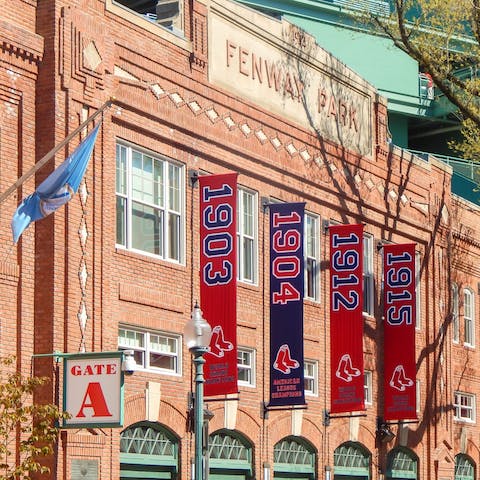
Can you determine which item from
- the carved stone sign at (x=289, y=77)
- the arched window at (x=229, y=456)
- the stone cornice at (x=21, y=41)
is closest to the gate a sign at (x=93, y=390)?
the stone cornice at (x=21, y=41)

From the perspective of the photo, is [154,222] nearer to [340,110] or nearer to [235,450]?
[235,450]

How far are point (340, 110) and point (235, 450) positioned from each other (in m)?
10.1

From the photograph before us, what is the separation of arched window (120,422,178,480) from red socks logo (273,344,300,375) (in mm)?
3416

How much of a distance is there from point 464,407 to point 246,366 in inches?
526

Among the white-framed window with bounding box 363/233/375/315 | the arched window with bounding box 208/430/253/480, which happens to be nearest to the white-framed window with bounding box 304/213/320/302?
the white-framed window with bounding box 363/233/375/315

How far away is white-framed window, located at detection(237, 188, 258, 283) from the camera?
29.5 metres

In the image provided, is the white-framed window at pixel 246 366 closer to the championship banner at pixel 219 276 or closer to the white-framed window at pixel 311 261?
the championship banner at pixel 219 276

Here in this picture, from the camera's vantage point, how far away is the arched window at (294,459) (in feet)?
98.9

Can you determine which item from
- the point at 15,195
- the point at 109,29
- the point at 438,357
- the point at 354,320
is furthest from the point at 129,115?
the point at 438,357

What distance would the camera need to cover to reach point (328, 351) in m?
32.5

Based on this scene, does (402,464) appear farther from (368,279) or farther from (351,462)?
(368,279)

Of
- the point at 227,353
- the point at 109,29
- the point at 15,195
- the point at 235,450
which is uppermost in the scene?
the point at 109,29

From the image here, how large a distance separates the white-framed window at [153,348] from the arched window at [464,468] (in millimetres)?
15371

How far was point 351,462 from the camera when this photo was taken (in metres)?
33.4
